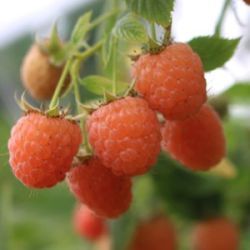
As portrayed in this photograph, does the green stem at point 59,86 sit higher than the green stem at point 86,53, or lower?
higher

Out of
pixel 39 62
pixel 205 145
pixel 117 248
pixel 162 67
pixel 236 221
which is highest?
pixel 162 67

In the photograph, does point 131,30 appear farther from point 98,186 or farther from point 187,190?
point 187,190

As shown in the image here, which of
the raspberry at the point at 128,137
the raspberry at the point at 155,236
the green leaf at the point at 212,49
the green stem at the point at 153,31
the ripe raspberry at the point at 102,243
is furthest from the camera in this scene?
the ripe raspberry at the point at 102,243

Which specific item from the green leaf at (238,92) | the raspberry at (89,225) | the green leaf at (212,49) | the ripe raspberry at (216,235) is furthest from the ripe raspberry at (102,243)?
the green leaf at (212,49)

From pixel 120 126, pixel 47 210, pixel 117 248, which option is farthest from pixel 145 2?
pixel 47 210

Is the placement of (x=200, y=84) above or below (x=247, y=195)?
above

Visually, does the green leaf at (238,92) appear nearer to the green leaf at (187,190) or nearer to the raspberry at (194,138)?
the green leaf at (187,190)

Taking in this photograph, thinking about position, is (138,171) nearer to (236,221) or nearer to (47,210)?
(236,221)
